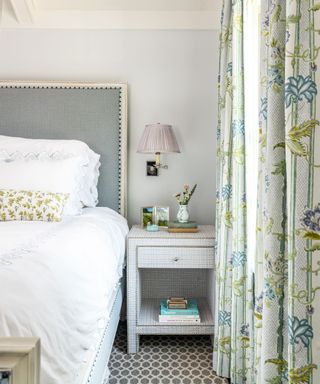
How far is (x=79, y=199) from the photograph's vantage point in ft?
7.13

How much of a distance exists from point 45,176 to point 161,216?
0.81m

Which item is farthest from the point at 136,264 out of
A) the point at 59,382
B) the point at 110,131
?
the point at 59,382

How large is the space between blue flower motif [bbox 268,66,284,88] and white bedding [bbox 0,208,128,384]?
0.81m

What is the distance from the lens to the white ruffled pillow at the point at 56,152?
84.1 inches

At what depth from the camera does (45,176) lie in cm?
196

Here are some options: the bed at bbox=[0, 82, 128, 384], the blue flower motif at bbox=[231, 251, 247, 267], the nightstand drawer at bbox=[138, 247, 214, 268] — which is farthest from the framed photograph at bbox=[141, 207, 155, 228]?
the blue flower motif at bbox=[231, 251, 247, 267]

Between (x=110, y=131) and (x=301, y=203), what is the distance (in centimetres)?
191

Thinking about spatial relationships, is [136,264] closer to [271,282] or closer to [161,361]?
[161,361]

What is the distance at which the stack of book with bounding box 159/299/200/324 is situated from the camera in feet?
6.67

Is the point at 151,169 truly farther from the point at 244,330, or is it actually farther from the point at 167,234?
the point at 244,330

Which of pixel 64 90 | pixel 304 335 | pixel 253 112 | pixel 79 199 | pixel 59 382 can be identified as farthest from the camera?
pixel 64 90

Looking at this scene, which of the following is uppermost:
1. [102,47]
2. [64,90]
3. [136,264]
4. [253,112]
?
[102,47]

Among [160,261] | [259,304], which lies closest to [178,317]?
[160,261]

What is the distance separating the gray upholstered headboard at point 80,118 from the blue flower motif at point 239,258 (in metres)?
1.10
